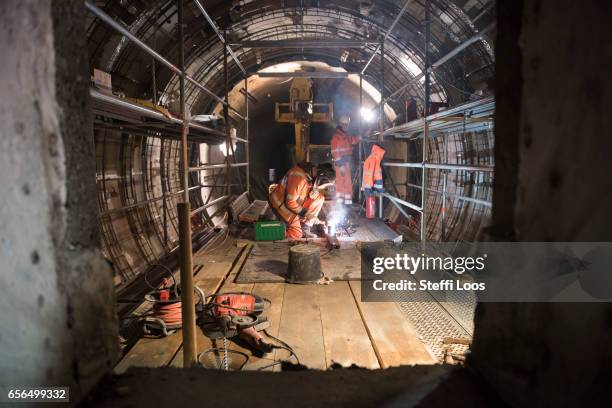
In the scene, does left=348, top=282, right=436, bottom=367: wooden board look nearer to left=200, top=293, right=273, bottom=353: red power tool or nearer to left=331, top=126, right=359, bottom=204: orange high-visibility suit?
left=200, top=293, right=273, bottom=353: red power tool

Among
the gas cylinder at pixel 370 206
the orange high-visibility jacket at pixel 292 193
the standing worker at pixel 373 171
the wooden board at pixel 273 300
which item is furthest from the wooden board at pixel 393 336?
the gas cylinder at pixel 370 206

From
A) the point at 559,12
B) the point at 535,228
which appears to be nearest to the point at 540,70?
the point at 559,12

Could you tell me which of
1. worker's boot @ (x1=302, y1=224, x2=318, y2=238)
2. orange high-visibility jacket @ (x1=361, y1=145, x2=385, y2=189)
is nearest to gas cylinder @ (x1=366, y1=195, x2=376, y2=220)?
orange high-visibility jacket @ (x1=361, y1=145, x2=385, y2=189)

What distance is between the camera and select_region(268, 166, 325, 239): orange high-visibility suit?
745cm

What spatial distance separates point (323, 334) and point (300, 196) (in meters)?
4.14

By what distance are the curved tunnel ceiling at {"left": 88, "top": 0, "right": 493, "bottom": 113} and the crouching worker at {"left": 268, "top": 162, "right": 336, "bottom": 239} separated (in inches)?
116

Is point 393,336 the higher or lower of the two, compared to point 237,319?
lower

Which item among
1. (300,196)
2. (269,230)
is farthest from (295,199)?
(269,230)

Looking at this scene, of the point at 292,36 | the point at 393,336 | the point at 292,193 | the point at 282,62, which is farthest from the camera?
the point at 282,62

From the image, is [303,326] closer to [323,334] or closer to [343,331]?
[323,334]

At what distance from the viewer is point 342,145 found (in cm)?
1068

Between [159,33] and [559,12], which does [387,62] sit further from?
[559,12]

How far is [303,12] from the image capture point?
826 centimetres

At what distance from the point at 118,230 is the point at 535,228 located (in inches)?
272
